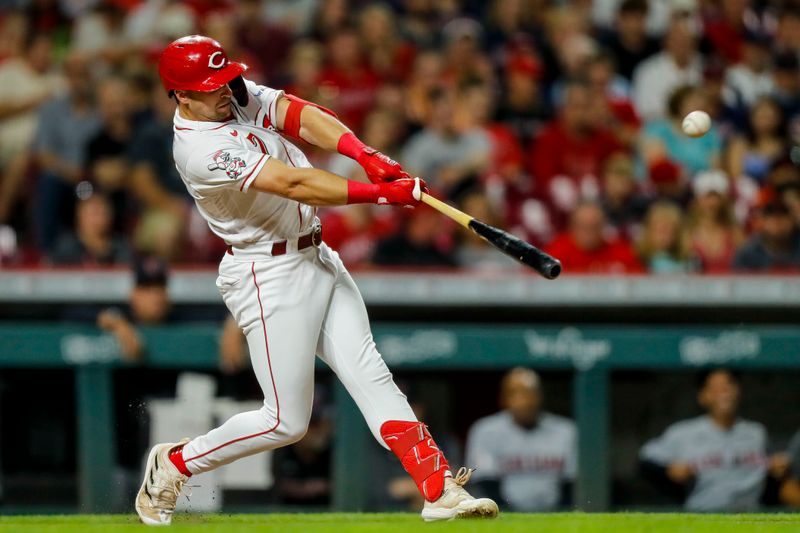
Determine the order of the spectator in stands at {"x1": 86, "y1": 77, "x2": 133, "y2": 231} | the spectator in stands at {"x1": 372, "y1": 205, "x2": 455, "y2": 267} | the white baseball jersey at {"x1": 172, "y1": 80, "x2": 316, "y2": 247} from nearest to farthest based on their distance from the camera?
the white baseball jersey at {"x1": 172, "y1": 80, "x2": 316, "y2": 247} < the spectator in stands at {"x1": 372, "y1": 205, "x2": 455, "y2": 267} < the spectator in stands at {"x1": 86, "y1": 77, "x2": 133, "y2": 231}

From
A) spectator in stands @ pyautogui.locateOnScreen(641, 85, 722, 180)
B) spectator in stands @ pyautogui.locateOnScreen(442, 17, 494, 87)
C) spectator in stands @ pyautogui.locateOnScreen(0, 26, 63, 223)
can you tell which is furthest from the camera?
spectator in stands @ pyautogui.locateOnScreen(442, 17, 494, 87)

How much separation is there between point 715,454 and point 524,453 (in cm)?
102

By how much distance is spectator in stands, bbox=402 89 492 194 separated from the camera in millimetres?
8508

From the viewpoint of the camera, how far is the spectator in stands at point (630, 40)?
9836mm

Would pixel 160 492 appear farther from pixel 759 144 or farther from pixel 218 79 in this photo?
pixel 759 144

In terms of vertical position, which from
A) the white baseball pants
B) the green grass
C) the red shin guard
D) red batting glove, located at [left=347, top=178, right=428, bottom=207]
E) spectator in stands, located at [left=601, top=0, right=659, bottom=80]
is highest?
spectator in stands, located at [left=601, top=0, right=659, bottom=80]

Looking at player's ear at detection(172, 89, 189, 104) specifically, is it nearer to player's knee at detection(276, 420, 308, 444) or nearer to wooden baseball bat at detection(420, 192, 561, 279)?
wooden baseball bat at detection(420, 192, 561, 279)

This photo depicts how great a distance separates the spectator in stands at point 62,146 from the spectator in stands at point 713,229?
3.86m

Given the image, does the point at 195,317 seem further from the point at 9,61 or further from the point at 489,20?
the point at 489,20

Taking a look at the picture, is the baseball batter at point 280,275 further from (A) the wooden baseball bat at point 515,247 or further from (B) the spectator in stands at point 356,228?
(B) the spectator in stands at point 356,228

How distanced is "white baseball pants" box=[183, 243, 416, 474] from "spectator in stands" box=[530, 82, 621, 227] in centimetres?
378

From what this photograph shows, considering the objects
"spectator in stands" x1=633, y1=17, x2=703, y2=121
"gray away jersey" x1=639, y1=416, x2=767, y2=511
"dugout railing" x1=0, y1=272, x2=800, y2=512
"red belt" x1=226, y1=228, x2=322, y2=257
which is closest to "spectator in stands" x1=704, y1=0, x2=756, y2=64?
"spectator in stands" x1=633, y1=17, x2=703, y2=121

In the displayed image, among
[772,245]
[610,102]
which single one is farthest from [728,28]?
[772,245]

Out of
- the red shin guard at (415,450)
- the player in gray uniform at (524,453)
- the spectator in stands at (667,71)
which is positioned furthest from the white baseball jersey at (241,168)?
the spectator in stands at (667,71)
